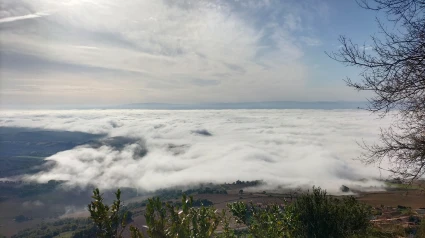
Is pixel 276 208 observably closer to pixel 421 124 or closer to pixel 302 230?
pixel 302 230

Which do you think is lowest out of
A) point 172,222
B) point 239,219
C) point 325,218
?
point 325,218

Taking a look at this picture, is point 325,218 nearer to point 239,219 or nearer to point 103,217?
point 239,219

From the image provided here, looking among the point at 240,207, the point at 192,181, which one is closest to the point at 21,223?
the point at 192,181

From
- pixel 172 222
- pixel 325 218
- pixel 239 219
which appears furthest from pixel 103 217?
pixel 325 218

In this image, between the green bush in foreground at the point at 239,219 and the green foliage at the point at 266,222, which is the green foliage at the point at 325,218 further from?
the green foliage at the point at 266,222

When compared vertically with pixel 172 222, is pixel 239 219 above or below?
below

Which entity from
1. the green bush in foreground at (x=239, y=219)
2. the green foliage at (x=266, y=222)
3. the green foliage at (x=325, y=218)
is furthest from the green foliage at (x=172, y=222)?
the green foliage at (x=325, y=218)

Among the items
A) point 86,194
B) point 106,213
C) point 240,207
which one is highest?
point 106,213
